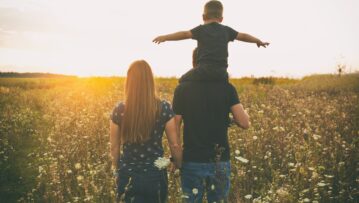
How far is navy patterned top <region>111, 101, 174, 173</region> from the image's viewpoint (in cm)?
398

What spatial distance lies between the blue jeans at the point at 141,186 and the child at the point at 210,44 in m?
1.11

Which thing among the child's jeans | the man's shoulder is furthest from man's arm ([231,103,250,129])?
the child's jeans

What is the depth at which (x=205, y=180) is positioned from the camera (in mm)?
3998

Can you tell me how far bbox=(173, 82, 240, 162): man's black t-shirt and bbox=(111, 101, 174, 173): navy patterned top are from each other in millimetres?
209

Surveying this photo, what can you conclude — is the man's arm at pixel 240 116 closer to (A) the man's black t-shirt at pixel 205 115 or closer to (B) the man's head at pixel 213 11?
(A) the man's black t-shirt at pixel 205 115

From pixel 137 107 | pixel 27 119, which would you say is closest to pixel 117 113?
pixel 137 107

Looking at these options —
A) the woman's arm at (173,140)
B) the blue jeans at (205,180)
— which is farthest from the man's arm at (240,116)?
the woman's arm at (173,140)

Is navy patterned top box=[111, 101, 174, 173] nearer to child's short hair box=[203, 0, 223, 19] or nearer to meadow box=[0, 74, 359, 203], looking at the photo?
meadow box=[0, 74, 359, 203]

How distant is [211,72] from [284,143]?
412 cm

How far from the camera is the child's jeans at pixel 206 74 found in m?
3.80

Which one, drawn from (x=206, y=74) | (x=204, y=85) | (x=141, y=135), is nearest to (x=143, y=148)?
(x=141, y=135)

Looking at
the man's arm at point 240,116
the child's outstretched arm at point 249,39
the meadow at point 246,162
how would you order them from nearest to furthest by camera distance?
the man's arm at point 240,116, the child's outstretched arm at point 249,39, the meadow at point 246,162

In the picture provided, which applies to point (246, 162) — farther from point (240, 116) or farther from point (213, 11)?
point (213, 11)

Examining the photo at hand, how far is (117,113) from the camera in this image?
13.0 feet
